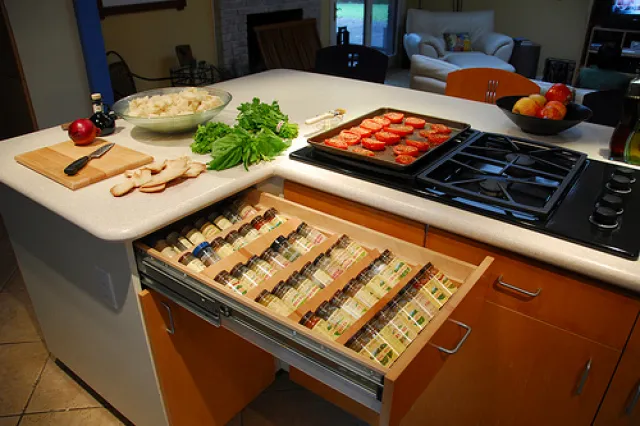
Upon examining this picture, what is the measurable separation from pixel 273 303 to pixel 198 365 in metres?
0.61

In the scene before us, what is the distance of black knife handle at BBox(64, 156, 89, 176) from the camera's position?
4.62 ft

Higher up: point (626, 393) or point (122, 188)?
point (122, 188)

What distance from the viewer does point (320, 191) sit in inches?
59.0

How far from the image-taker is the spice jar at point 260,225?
4.57 feet

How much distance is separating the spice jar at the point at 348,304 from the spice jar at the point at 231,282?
21cm

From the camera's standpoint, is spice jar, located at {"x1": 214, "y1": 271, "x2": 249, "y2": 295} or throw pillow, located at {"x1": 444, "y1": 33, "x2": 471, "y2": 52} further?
throw pillow, located at {"x1": 444, "y1": 33, "x2": 471, "y2": 52}

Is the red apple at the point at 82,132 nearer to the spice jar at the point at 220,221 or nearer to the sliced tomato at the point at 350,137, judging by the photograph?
the spice jar at the point at 220,221

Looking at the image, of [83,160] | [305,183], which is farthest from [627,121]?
[83,160]

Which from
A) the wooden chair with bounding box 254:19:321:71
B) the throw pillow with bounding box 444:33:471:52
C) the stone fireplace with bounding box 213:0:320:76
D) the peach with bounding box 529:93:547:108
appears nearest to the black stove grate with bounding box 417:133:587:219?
the peach with bounding box 529:93:547:108

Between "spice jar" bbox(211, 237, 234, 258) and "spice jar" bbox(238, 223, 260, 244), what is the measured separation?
0.06 m

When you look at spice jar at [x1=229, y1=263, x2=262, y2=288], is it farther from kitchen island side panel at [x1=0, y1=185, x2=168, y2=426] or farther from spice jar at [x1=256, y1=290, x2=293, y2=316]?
kitchen island side panel at [x1=0, y1=185, x2=168, y2=426]

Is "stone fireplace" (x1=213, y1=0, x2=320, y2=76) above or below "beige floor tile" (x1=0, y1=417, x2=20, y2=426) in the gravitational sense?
above

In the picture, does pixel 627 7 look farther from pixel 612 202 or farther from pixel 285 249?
pixel 285 249

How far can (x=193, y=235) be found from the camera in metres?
1.38
